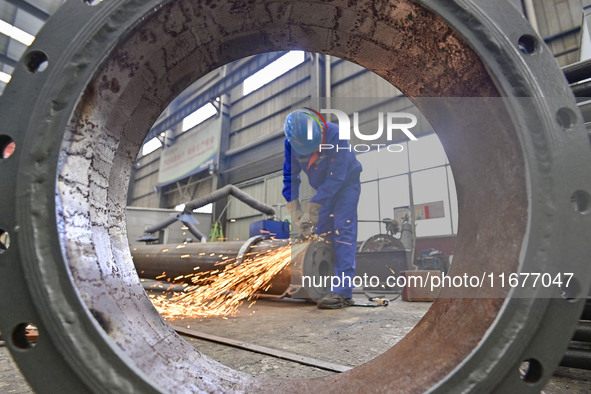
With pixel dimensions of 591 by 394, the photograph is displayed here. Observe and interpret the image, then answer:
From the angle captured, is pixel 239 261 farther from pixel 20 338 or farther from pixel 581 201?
pixel 581 201

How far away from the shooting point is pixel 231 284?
3170mm

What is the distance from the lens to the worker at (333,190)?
285cm

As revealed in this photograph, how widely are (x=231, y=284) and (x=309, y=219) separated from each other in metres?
0.98

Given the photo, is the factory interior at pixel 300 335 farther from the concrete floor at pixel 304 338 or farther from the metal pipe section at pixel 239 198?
the metal pipe section at pixel 239 198

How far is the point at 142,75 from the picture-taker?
2.62 feet

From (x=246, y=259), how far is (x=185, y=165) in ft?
39.3

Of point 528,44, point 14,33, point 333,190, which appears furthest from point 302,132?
point 14,33

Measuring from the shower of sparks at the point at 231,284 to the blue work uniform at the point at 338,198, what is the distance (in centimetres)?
35

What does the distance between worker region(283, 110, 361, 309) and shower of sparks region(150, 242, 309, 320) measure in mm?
371

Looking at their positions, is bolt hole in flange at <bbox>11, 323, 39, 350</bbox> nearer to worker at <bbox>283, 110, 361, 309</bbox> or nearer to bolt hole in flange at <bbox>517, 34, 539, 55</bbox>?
bolt hole in flange at <bbox>517, 34, 539, 55</bbox>

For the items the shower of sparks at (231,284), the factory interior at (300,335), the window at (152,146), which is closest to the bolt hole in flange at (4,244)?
the factory interior at (300,335)

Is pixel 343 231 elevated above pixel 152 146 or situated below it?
below

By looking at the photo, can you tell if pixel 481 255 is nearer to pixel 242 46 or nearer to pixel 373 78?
pixel 242 46

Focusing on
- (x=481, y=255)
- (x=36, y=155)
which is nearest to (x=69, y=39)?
(x=36, y=155)
